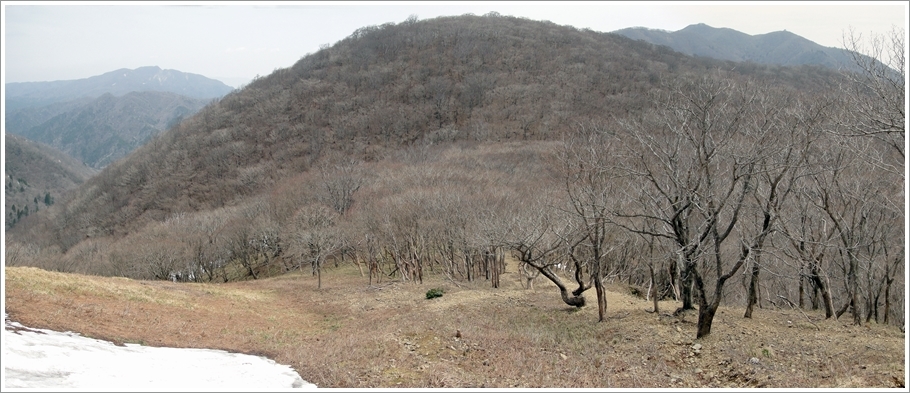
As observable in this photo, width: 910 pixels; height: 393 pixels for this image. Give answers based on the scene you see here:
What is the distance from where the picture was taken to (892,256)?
66.4 feet

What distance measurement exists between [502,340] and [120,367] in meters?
9.27

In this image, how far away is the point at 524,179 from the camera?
154ft

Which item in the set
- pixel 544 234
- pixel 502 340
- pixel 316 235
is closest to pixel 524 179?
pixel 316 235

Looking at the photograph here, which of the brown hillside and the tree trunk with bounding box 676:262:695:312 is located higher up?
the brown hillside

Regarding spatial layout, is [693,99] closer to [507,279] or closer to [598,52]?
[507,279]

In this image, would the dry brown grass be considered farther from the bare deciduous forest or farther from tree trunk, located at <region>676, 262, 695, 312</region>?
the bare deciduous forest

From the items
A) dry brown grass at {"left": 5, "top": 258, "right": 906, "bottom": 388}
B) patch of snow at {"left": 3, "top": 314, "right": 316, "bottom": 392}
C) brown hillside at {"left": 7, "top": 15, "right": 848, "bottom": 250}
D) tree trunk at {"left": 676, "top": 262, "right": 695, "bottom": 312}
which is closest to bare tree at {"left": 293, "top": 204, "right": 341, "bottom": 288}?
dry brown grass at {"left": 5, "top": 258, "right": 906, "bottom": 388}

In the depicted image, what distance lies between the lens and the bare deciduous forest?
45.5ft

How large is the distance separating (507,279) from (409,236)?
22.9 ft

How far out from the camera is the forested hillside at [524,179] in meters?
14.0

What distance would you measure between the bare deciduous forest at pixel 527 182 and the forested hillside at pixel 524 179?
0.71 feet

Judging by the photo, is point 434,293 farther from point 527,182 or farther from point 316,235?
point 527,182

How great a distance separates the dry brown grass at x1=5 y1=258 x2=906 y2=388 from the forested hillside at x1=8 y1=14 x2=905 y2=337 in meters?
1.24

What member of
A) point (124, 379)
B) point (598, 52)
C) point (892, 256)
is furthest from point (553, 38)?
point (124, 379)
